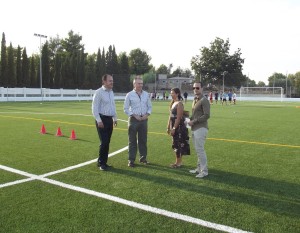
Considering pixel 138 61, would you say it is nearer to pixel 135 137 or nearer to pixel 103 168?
pixel 135 137

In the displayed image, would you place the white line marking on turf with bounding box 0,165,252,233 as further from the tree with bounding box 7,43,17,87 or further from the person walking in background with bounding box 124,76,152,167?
the tree with bounding box 7,43,17,87

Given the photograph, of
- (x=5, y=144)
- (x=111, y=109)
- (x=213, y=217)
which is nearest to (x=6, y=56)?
(x=5, y=144)

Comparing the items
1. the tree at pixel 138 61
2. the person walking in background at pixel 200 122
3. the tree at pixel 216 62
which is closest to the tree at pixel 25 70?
the tree at pixel 216 62

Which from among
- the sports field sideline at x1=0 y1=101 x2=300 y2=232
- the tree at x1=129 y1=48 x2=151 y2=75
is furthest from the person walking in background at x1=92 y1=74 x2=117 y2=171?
the tree at x1=129 y1=48 x2=151 y2=75

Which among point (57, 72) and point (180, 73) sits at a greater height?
point (180, 73)

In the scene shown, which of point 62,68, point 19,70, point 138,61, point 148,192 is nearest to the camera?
point 148,192

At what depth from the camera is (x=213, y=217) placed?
14.1 ft

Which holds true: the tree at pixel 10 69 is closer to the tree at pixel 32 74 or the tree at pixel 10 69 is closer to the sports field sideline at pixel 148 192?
the tree at pixel 32 74

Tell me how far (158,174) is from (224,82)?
272 feet

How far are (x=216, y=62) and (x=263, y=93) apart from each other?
103ft

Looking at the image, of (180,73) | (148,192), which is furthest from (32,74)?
(180,73)

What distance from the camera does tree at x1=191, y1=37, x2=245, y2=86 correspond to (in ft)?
294

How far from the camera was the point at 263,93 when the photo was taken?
6047cm

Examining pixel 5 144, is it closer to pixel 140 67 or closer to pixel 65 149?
pixel 65 149
